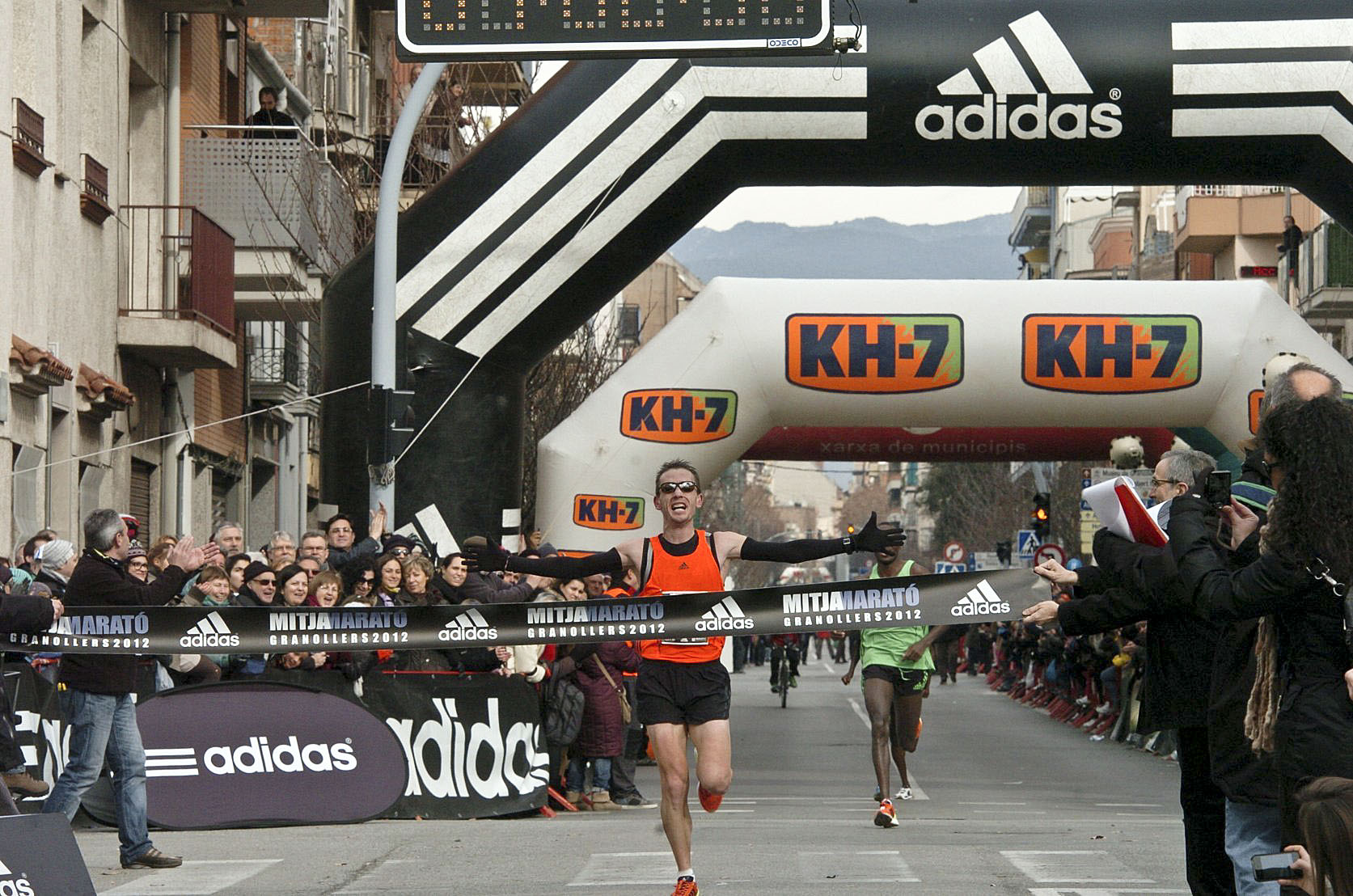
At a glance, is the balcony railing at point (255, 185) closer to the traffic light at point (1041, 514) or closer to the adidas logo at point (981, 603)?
the traffic light at point (1041, 514)

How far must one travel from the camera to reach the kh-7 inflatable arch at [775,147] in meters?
16.0

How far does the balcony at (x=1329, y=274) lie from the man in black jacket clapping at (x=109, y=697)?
29.3m

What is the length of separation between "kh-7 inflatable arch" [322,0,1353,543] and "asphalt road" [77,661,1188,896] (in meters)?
3.54

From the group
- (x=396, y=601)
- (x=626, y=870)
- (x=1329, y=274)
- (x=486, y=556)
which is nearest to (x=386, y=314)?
(x=396, y=601)

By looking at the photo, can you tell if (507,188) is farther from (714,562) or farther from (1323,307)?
(1323,307)

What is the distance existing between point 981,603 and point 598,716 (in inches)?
207

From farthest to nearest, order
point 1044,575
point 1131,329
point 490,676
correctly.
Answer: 1. point 1131,329
2. point 490,676
3. point 1044,575

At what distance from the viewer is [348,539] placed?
16.0 m

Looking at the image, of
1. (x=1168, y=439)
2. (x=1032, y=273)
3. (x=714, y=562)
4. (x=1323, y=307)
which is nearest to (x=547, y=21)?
(x=714, y=562)

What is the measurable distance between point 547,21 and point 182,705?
474cm

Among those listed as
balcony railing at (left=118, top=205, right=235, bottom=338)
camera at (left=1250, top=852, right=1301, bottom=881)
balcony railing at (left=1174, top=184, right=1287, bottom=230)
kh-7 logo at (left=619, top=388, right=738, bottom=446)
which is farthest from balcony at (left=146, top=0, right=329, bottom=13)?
balcony railing at (left=1174, top=184, right=1287, bottom=230)

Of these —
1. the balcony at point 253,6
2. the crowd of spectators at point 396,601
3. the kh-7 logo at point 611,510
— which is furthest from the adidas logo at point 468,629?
the balcony at point 253,6

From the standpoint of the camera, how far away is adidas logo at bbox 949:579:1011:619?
10.6 m

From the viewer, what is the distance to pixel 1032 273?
11750cm
